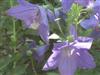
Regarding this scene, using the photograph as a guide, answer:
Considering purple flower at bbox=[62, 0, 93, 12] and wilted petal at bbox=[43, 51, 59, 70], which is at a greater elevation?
purple flower at bbox=[62, 0, 93, 12]

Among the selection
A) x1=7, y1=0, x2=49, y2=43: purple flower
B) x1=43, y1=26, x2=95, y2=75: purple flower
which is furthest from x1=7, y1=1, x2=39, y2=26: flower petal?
x1=43, y1=26, x2=95, y2=75: purple flower

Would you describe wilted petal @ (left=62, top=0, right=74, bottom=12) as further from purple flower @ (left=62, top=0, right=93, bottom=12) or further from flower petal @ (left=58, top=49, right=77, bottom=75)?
flower petal @ (left=58, top=49, right=77, bottom=75)

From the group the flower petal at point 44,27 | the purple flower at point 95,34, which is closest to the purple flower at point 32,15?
the flower petal at point 44,27

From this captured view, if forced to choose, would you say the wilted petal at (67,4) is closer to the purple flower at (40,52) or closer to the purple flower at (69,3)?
the purple flower at (69,3)

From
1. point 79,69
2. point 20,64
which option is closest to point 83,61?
point 79,69

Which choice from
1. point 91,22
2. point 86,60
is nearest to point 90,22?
point 91,22

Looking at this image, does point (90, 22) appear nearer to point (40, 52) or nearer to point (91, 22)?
point (91, 22)
